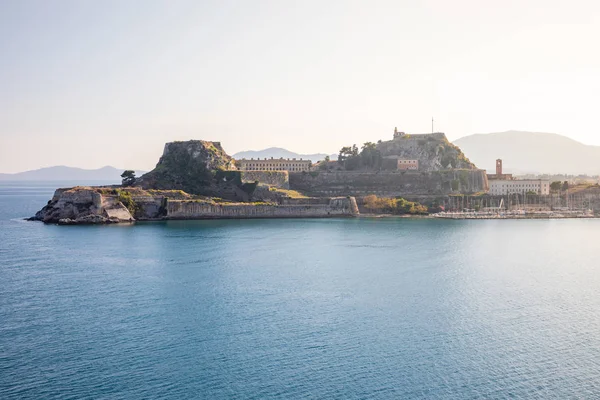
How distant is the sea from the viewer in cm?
1962

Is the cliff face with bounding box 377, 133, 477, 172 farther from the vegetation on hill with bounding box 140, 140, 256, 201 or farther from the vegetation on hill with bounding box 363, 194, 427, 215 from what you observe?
the vegetation on hill with bounding box 140, 140, 256, 201

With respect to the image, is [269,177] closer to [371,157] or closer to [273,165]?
[273,165]

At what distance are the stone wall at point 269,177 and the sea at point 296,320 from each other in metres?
29.9

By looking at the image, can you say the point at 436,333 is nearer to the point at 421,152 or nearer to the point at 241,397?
the point at 241,397


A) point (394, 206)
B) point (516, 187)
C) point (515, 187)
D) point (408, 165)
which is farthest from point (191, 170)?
point (516, 187)

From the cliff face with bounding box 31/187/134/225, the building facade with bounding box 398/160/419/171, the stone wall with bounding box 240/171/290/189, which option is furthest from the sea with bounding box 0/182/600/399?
the building facade with bounding box 398/160/419/171

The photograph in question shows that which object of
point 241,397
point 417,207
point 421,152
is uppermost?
point 421,152

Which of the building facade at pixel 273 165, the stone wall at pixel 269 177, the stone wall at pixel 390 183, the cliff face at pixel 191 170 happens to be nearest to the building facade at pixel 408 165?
the stone wall at pixel 390 183

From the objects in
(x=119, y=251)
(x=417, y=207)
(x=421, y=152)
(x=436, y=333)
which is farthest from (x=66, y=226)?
(x=421, y=152)

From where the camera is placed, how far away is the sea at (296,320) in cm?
1962

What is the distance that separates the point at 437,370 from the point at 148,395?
9.41 meters

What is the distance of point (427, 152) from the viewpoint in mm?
89000

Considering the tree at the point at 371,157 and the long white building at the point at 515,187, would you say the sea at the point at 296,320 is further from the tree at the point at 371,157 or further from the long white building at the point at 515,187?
the tree at the point at 371,157

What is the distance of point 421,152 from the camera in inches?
3529
